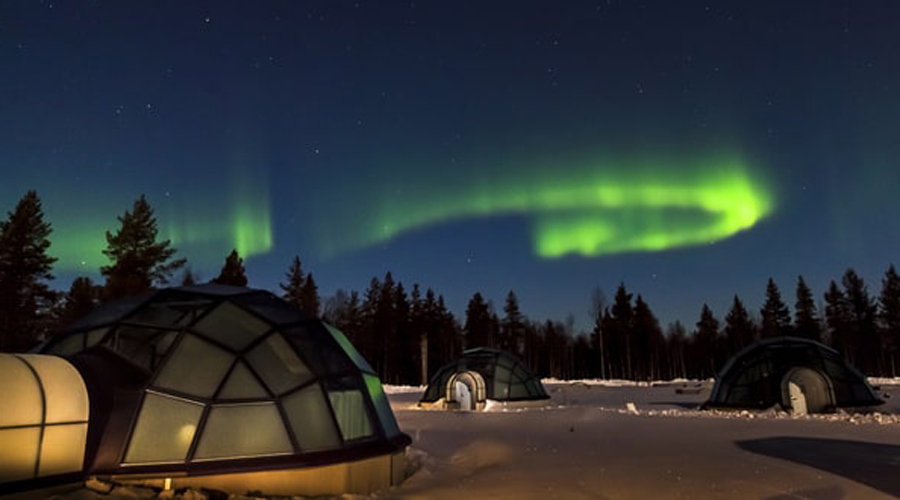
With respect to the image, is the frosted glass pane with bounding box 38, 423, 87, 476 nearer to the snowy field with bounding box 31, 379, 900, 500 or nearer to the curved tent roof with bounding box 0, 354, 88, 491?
the curved tent roof with bounding box 0, 354, 88, 491

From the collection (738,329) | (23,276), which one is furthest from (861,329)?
(23,276)

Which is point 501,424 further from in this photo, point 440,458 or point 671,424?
point 440,458

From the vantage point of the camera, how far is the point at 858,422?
18500mm

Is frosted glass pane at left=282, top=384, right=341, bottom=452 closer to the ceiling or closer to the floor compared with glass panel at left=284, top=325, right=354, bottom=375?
closer to the floor

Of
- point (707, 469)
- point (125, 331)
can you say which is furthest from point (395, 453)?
point (707, 469)

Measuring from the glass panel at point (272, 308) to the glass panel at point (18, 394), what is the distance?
320 cm

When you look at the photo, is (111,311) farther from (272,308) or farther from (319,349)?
(319,349)

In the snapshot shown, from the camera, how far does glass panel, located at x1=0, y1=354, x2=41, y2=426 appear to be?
639cm

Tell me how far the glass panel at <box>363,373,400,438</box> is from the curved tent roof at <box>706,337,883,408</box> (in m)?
18.9

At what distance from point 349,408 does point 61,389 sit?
13.3 feet

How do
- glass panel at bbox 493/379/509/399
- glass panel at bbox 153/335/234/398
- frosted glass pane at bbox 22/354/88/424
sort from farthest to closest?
glass panel at bbox 493/379/509/399 < glass panel at bbox 153/335/234/398 < frosted glass pane at bbox 22/354/88/424

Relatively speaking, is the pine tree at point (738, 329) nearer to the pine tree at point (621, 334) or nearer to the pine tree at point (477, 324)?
the pine tree at point (621, 334)

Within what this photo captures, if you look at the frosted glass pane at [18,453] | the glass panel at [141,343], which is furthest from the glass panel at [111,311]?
the frosted glass pane at [18,453]

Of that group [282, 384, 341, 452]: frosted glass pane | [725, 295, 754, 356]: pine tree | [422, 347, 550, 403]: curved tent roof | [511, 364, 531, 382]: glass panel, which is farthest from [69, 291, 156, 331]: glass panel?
[725, 295, 754, 356]: pine tree
